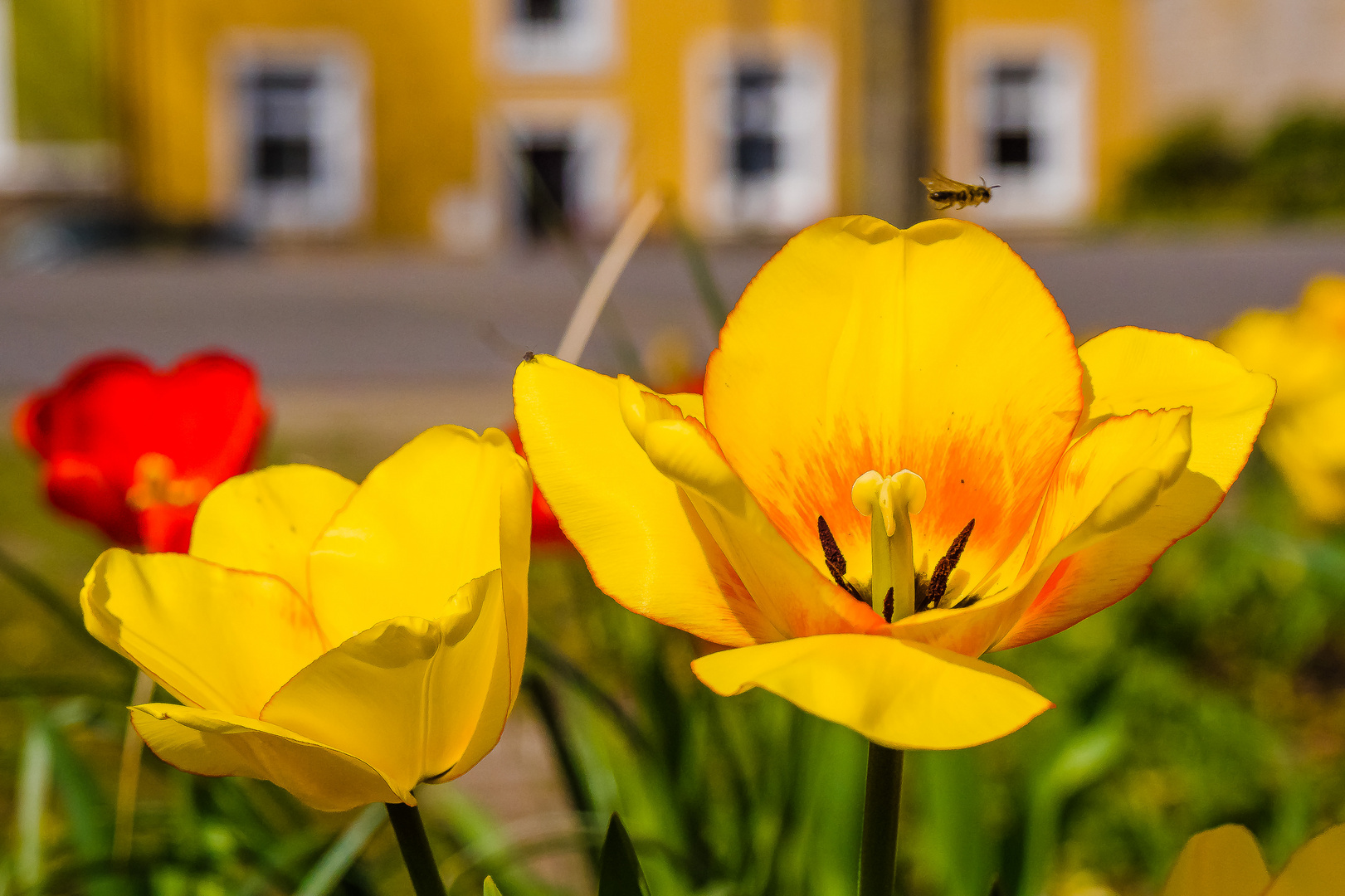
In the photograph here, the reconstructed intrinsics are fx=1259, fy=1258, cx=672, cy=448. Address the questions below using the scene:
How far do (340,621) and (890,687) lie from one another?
0.82 ft

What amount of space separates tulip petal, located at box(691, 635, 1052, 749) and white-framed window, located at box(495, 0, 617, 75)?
17088 mm

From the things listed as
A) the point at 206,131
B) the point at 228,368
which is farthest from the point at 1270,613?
the point at 206,131

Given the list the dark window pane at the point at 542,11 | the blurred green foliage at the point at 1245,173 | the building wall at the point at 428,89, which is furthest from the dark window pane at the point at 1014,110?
the dark window pane at the point at 542,11

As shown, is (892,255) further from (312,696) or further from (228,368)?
(228,368)

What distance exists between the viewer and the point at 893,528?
449 mm

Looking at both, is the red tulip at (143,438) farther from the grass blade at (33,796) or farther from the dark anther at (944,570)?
the dark anther at (944,570)

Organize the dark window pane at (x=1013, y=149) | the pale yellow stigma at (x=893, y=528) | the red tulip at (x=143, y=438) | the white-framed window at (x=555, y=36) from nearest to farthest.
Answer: the pale yellow stigma at (x=893, y=528), the red tulip at (x=143, y=438), the white-framed window at (x=555, y=36), the dark window pane at (x=1013, y=149)

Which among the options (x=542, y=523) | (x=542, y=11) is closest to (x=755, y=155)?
(x=542, y=11)

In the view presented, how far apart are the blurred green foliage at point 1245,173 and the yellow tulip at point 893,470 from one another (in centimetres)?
1723

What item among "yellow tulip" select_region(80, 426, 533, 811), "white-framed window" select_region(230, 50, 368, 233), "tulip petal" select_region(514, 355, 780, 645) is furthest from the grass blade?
"white-framed window" select_region(230, 50, 368, 233)

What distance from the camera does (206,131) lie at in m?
16.4

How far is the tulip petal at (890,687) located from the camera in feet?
1.13

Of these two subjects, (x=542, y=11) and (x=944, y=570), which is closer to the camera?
(x=944, y=570)

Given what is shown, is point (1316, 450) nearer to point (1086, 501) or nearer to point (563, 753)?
point (563, 753)
